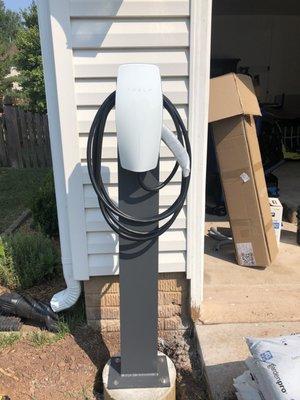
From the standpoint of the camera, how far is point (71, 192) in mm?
2367

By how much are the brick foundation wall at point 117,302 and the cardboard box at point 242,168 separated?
772 millimetres

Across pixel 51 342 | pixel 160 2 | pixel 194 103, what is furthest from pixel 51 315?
pixel 160 2

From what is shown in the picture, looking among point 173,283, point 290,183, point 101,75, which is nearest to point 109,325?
point 173,283

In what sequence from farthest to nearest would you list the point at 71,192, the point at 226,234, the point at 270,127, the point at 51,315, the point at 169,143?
the point at 270,127 → the point at 226,234 → the point at 51,315 → the point at 71,192 → the point at 169,143

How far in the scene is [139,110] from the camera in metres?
1.56

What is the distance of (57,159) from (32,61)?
10.5 m

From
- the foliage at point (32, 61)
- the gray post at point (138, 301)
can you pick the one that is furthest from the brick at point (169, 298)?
the foliage at point (32, 61)

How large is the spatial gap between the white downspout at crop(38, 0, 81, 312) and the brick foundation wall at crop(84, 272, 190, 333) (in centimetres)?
12

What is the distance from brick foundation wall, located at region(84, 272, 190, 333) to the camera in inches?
104

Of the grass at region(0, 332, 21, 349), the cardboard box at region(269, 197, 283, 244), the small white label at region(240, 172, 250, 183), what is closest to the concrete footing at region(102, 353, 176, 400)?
the grass at region(0, 332, 21, 349)

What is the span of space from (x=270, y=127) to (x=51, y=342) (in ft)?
13.9

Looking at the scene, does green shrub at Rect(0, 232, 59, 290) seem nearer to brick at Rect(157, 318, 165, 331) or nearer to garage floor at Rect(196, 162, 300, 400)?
brick at Rect(157, 318, 165, 331)

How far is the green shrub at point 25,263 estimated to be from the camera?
126 inches

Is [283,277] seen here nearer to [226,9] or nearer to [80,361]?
[80,361]
